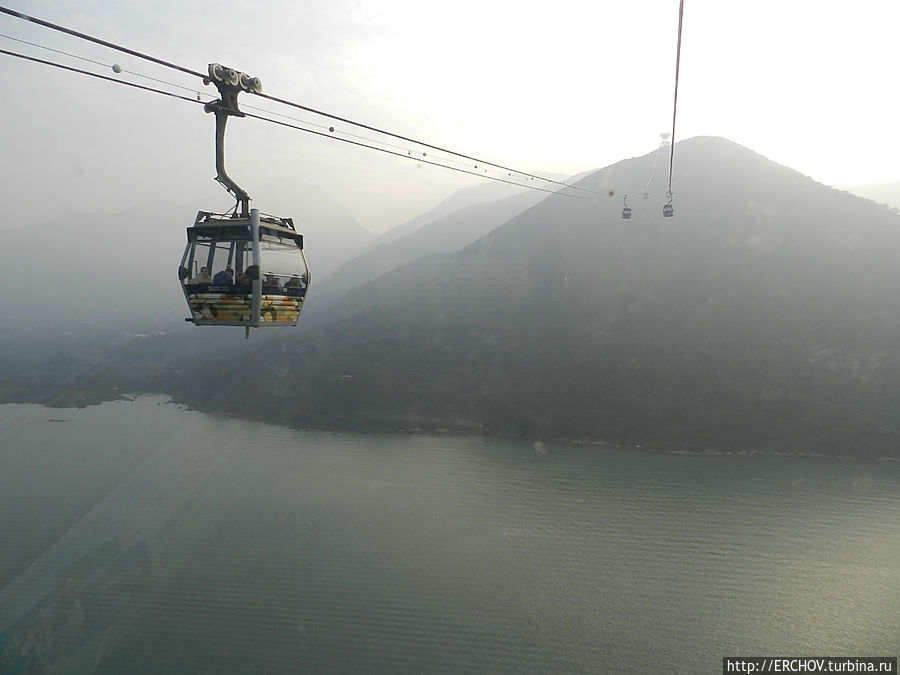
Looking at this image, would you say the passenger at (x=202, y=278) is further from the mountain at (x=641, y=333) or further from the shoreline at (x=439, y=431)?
the mountain at (x=641, y=333)

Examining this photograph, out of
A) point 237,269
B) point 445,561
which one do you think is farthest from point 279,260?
point 445,561

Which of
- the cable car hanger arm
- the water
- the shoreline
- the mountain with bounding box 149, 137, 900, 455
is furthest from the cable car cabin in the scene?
the mountain with bounding box 149, 137, 900, 455

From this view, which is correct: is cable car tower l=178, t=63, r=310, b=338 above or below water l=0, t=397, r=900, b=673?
above

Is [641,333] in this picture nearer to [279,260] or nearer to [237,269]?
[279,260]

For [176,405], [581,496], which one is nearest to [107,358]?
[176,405]

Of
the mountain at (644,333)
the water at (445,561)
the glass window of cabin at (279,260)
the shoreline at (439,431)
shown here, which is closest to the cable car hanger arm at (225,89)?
the glass window of cabin at (279,260)

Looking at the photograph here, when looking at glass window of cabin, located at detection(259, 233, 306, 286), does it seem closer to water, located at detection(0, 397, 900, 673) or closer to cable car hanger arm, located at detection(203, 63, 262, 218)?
cable car hanger arm, located at detection(203, 63, 262, 218)
